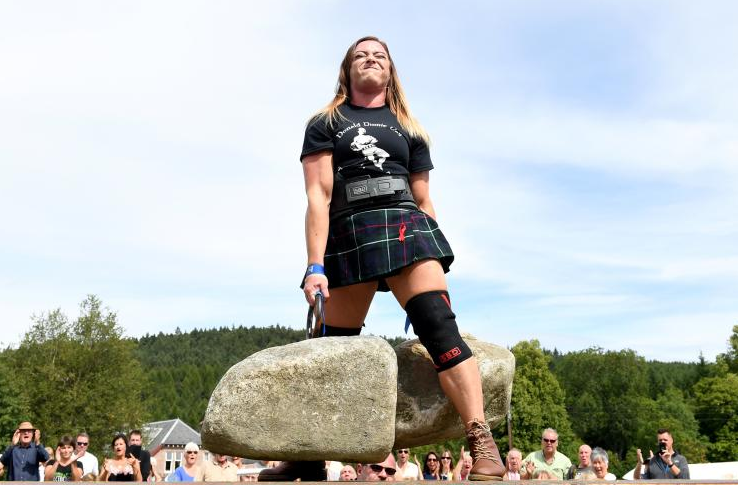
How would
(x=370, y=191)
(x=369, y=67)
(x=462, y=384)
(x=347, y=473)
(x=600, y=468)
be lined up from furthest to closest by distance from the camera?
1. (x=347, y=473)
2. (x=600, y=468)
3. (x=369, y=67)
4. (x=370, y=191)
5. (x=462, y=384)

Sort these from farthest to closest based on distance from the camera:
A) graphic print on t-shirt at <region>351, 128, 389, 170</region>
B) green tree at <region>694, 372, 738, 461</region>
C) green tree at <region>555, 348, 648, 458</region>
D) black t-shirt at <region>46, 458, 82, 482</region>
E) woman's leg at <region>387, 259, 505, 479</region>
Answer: green tree at <region>555, 348, 648, 458</region>, green tree at <region>694, 372, 738, 461</region>, black t-shirt at <region>46, 458, 82, 482</region>, graphic print on t-shirt at <region>351, 128, 389, 170</region>, woman's leg at <region>387, 259, 505, 479</region>

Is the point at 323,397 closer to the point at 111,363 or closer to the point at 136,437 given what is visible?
the point at 136,437

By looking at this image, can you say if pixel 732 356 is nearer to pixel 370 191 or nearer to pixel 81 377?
pixel 81 377

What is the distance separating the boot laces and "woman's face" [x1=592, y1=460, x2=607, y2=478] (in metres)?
6.05

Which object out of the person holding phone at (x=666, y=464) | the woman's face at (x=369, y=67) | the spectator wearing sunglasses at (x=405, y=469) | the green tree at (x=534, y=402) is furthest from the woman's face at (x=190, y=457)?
the green tree at (x=534, y=402)

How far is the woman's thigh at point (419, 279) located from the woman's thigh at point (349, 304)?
0.29 meters

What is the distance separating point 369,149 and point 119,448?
20.8 feet

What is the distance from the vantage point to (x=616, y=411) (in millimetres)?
82375

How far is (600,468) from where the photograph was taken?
1017 centimetres

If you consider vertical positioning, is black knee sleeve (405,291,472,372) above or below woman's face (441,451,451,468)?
above

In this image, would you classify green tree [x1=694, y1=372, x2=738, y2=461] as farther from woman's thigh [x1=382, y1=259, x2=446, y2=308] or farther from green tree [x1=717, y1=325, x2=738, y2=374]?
woman's thigh [x1=382, y1=259, x2=446, y2=308]

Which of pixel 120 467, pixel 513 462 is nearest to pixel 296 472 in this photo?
pixel 120 467

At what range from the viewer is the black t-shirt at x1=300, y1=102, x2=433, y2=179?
5.09m

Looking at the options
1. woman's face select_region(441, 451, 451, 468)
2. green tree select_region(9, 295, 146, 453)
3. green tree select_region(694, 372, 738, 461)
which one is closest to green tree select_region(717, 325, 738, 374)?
green tree select_region(694, 372, 738, 461)
